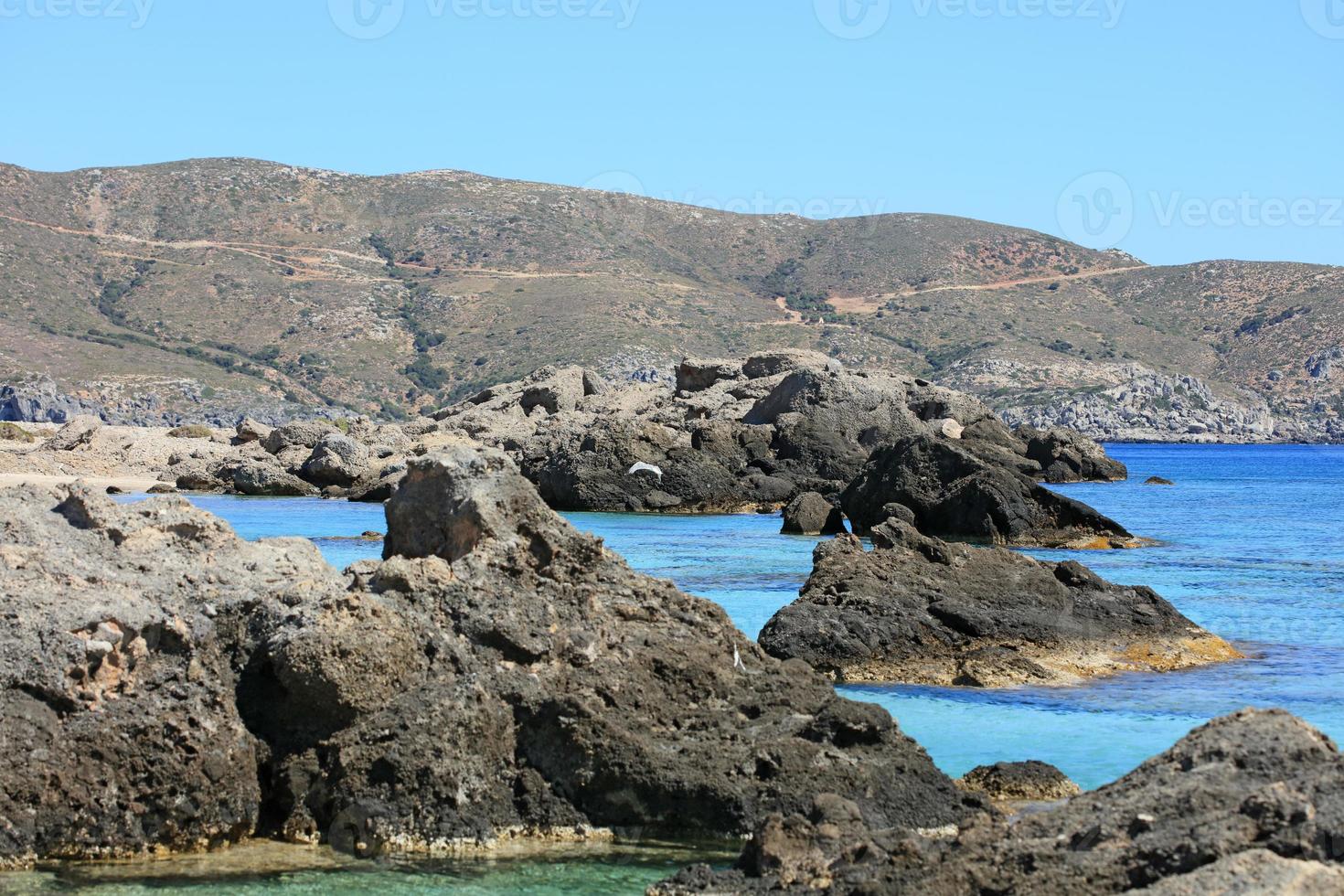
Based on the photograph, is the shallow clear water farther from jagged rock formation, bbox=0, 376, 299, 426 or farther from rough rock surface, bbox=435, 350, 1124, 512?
jagged rock formation, bbox=0, 376, 299, 426

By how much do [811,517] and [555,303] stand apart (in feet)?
281

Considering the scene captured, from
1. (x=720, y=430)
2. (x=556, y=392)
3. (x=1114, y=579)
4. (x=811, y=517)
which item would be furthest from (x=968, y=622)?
(x=556, y=392)

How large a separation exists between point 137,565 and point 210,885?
2.03m

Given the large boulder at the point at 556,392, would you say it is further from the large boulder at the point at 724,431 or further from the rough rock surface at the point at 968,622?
the rough rock surface at the point at 968,622

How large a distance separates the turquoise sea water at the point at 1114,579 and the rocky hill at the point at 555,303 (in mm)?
52491

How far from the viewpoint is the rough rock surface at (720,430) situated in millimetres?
33906

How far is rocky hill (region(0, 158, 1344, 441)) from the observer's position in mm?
97625

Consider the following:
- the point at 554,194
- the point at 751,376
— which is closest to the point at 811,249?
the point at 554,194

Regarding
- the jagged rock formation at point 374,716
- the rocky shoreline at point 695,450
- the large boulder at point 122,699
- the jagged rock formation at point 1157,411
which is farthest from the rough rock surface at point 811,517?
the jagged rock formation at point 1157,411

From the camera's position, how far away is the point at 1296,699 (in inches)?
483

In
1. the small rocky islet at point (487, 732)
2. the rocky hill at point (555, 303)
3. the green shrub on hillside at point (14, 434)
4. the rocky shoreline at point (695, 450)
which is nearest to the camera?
the small rocky islet at point (487, 732)

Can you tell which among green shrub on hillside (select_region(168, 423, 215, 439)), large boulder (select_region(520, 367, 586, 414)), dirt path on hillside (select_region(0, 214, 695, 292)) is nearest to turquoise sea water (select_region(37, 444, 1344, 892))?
large boulder (select_region(520, 367, 586, 414))

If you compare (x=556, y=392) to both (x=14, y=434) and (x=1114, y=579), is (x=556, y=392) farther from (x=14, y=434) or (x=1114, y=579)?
(x=1114, y=579)

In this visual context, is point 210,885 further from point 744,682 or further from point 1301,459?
point 1301,459
